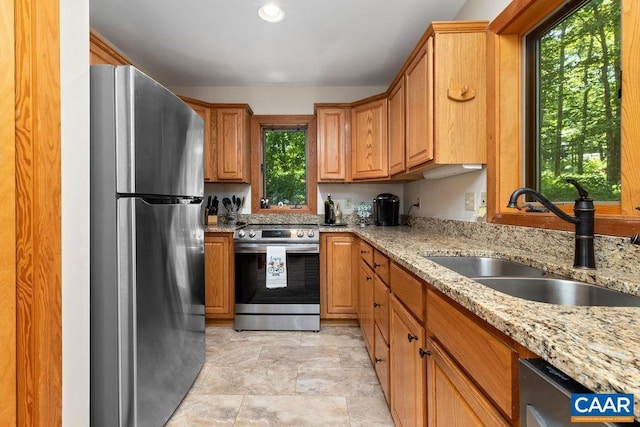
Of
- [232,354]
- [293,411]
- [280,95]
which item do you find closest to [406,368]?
[293,411]

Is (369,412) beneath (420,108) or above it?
beneath

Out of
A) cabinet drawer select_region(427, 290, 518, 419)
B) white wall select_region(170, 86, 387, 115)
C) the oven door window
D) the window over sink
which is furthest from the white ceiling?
cabinet drawer select_region(427, 290, 518, 419)

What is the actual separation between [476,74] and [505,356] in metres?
1.63

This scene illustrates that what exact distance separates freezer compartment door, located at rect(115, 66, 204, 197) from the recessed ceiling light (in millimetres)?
977

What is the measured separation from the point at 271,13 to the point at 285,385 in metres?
2.50

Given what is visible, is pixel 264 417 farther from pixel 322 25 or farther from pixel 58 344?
pixel 322 25

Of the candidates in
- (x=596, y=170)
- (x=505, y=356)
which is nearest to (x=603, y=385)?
(x=505, y=356)

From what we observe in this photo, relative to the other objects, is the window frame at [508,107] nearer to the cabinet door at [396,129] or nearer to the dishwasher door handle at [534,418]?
Result: the cabinet door at [396,129]

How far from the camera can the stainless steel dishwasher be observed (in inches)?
17.3

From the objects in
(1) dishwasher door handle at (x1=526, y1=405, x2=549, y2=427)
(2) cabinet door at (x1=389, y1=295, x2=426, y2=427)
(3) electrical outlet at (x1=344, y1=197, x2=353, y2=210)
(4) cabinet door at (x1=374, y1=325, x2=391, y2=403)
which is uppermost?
(3) electrical outlet at (x1=344, y1=197, x2=353, y2=210)

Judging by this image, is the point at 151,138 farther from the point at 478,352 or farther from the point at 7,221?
the point at 478,352

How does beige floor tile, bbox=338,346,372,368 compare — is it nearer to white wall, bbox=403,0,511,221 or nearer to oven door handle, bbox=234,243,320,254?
oven door handle, bbox=234,243,320,254

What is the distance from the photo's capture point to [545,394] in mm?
482

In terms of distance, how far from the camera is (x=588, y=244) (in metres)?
1.00
